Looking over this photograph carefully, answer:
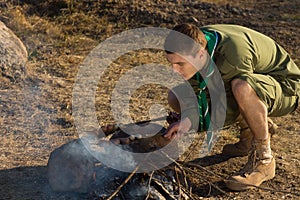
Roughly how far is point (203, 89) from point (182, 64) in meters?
0.38

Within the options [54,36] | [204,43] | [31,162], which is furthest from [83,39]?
[204,43]

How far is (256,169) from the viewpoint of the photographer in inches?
146

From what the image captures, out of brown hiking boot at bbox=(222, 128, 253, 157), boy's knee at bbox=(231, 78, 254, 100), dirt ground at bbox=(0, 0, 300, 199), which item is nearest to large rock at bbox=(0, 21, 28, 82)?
dirt ground at bbox=(0, 0, 300, 199)

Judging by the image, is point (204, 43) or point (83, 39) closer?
point (204, 43)

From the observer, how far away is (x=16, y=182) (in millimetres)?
3557

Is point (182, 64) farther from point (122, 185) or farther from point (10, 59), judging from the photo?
point (10, 59)

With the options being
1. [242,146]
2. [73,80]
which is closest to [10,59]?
[73,80]

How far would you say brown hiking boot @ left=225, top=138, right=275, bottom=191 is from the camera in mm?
3645

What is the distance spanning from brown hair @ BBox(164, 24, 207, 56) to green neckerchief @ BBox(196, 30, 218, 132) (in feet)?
0.53

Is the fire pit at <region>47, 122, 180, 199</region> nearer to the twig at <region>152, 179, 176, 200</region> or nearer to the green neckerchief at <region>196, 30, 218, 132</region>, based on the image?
the twig at <region>152, 179, 176, 200</region>

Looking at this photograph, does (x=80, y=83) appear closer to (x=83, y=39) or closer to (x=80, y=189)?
(x=83, y=39)

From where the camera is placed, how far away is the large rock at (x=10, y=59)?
193 inches

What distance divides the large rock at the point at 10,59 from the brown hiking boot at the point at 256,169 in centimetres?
218

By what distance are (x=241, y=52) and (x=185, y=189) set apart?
88 cm
